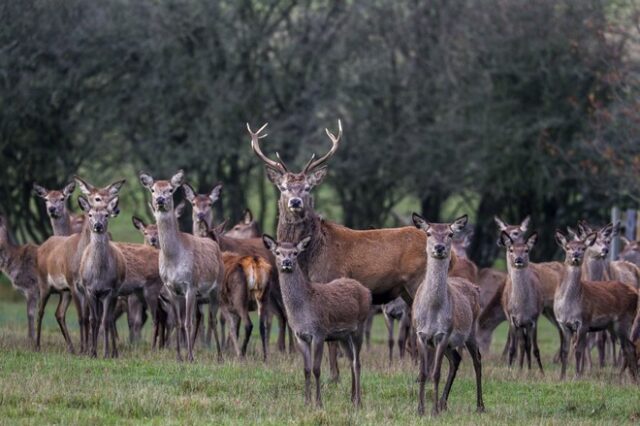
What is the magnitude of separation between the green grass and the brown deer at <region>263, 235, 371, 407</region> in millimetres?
366

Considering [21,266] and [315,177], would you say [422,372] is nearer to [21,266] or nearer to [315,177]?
[315,177]

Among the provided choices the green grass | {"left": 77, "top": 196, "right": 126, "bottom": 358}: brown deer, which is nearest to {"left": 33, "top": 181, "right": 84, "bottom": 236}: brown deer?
the green grass

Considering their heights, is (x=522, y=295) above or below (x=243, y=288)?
below

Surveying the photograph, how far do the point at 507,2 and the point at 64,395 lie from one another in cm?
1902

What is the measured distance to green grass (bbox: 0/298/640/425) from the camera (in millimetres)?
10609

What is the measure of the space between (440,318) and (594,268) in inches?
262

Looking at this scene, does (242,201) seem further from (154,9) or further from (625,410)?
(625,410)

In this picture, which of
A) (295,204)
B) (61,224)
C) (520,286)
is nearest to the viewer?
(295,204)

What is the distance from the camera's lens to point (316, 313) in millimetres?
11867

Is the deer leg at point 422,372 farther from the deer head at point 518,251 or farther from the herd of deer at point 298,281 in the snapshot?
the deer head at point 518,251

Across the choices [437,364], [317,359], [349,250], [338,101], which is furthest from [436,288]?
[338,101]

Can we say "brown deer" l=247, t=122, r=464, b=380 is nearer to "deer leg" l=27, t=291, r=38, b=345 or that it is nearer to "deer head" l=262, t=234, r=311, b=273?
"deer head" l=262, t=234, r=311, b=273

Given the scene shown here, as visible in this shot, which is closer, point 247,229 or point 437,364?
point 437,364

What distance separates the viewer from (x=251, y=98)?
100 ft
